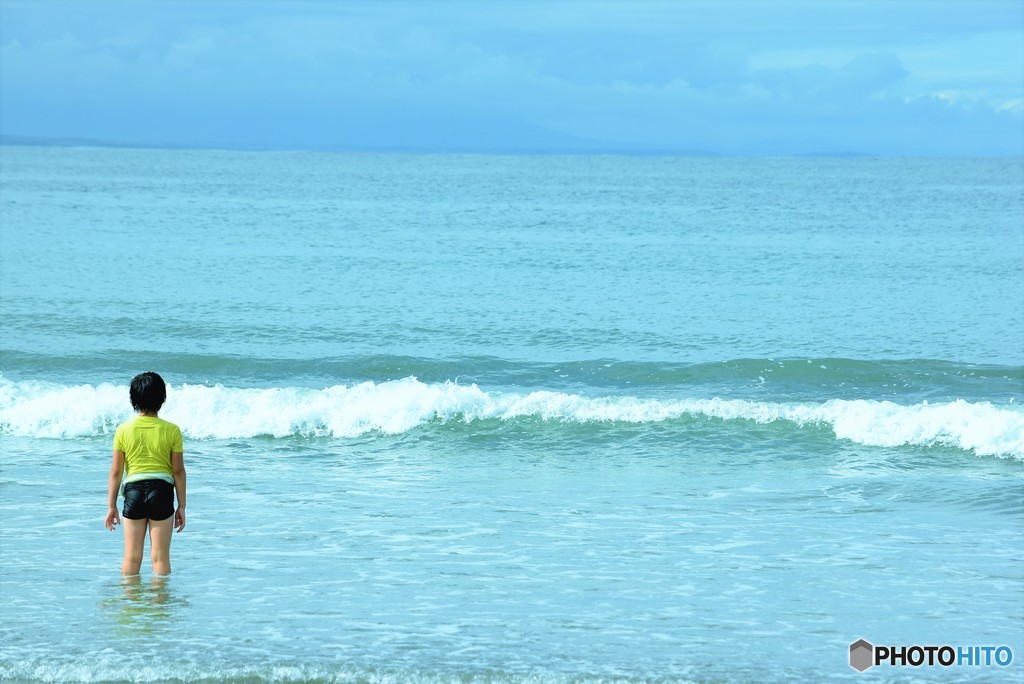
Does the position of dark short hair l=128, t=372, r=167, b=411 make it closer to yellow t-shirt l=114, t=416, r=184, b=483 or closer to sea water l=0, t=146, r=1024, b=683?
yellow t-shirt l=114, t=416, r=184, b=483

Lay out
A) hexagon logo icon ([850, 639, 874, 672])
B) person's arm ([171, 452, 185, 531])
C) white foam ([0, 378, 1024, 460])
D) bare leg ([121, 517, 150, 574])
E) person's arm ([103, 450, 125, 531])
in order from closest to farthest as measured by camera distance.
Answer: hexagon logo icon ([850, 639, 874, 672]) → person's arm ([103, 450, 125, 531]) → person's arm ([171, 452, 185, 531]) → bare leg ([121, 517, 150, 574]) → white foam ([0, 378, 1024, 460])

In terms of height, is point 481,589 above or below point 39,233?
below

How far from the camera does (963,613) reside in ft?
28.2

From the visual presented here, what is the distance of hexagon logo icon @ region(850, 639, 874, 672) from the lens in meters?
7.61

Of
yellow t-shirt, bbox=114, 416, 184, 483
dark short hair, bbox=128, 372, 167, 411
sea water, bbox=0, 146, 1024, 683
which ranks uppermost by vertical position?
dark short hair, bbox=128, 372, 167, 411

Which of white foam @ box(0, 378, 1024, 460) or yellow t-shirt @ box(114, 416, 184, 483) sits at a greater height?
yellow t-shirt @ box(114, 416, 184, 483)

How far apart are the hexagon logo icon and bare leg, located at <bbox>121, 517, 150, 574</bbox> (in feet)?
17.1

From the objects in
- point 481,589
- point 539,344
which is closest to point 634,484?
point 481,589

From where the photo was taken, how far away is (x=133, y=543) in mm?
8727

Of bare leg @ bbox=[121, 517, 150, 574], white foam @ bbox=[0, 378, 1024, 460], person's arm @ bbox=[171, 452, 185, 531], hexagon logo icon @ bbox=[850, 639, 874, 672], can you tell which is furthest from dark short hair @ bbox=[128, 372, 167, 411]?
white foam @ bbox=[0, 378, 1024, 460]

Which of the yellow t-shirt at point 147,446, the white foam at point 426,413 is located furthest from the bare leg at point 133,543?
the white foam at point 426,413

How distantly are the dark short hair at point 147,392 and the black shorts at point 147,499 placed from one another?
2.04 feet

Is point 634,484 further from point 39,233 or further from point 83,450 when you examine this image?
point 39,233

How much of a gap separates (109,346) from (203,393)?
6.23 metres
